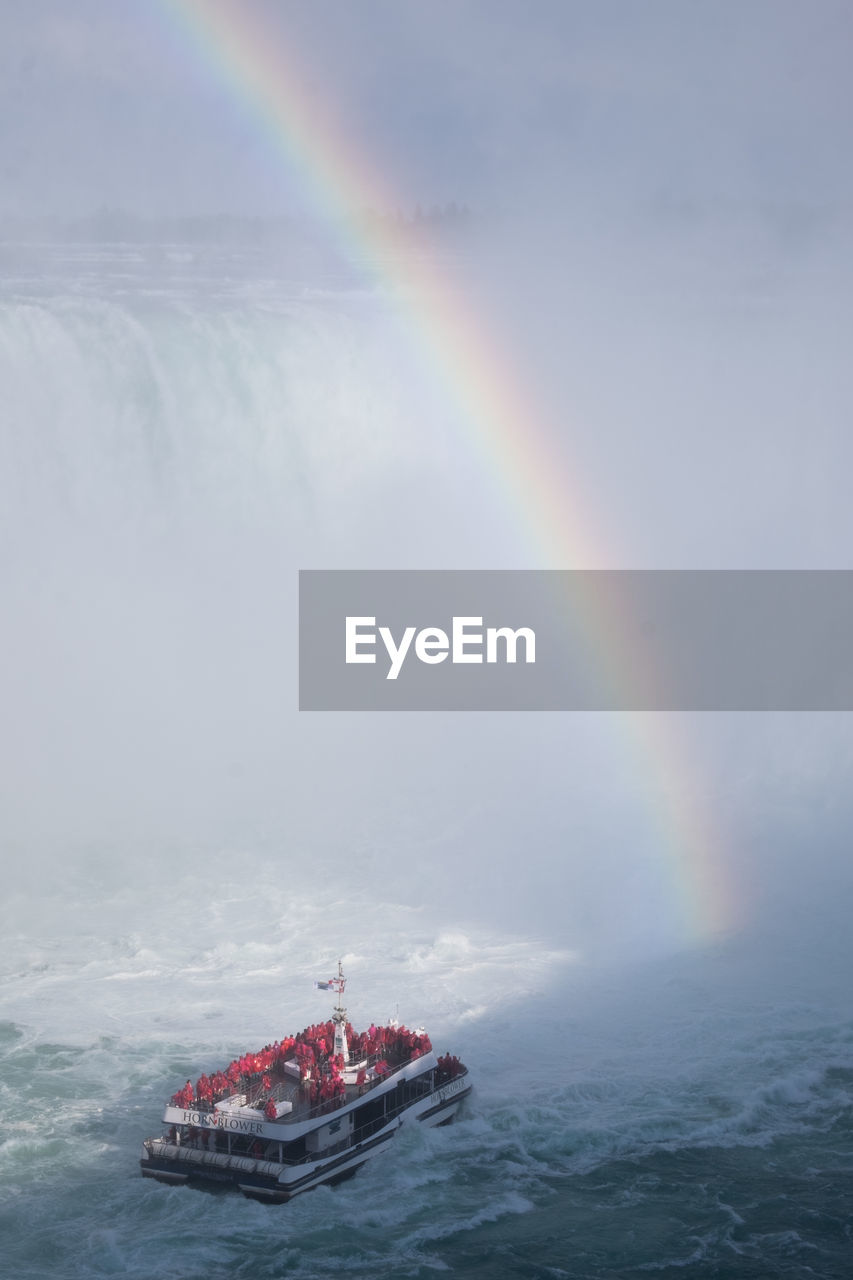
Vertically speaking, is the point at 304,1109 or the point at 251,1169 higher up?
the point at 304,1109

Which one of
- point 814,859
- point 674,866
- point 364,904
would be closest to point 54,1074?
point 364,904

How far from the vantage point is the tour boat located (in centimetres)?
2100

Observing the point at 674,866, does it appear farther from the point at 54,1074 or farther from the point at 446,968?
the point at 54,1074

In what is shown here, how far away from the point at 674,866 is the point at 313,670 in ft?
44.4

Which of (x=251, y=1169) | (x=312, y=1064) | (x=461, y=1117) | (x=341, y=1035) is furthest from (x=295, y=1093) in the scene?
(x=461, y=1117)

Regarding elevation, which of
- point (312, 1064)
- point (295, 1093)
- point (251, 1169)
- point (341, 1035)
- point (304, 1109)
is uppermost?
point (341, 1035)

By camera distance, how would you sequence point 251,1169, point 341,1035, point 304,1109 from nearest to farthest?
point 251,1169 → point 304,1109 → point 341,1035

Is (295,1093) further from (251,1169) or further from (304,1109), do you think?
(251,1169)

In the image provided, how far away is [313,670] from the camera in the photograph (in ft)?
150

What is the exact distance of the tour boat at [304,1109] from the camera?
21.0 metres

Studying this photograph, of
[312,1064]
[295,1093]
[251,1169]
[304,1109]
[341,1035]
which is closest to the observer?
[251,1169]

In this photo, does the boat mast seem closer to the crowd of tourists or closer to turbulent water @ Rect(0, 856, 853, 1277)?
the crowd of tourists

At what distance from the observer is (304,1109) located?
71.4 feet

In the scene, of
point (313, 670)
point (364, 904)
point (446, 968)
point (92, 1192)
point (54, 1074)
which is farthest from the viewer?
point (313, 670)
